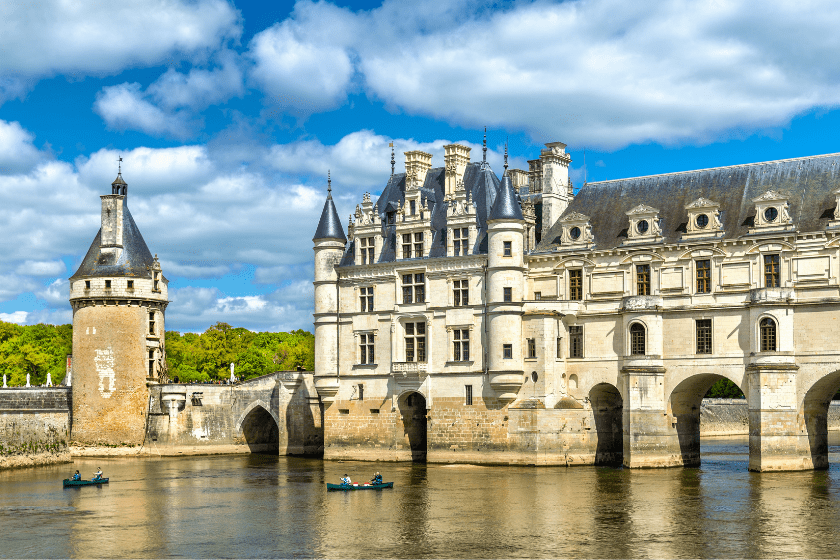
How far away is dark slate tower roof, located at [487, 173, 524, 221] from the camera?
5872cm

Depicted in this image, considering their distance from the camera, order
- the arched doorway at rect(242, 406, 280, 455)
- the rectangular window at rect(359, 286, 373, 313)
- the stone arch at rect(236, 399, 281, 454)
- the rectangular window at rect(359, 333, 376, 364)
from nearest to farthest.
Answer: the rectangular window at rect(359, 333, 376, 364)
the rectangular window at rect(359, 286, 373, 313)
the stone arch at rect(236, 399, 281, 454)
the arched doorway at rect(242, 406, 280, 455)

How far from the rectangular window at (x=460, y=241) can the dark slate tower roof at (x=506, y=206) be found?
253cm

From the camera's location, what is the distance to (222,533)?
3666 cm

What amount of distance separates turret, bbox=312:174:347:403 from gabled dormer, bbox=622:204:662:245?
58.8 ft

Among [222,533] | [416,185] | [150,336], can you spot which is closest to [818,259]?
[416,185]

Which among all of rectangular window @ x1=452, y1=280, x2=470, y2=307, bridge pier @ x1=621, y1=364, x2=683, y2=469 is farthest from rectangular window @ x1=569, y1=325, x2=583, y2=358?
rectangular window @ x1=452, y1=280, x2=470, y2=307

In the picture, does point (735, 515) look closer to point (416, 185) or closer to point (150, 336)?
point (416, 185)

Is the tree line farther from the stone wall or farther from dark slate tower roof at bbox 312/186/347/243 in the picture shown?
dark slate tower roof at bbox 312/186/347/243

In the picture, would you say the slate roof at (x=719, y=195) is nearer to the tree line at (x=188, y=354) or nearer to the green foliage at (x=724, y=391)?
the tree line at (x=188, y=354)

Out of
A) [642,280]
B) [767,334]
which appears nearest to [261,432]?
[642,280]

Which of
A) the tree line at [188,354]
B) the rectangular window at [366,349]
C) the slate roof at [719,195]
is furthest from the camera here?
the tree line at [188,354]

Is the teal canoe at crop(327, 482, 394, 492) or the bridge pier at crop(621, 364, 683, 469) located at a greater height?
the bridge pier at crop(621, 364, 683, 469)

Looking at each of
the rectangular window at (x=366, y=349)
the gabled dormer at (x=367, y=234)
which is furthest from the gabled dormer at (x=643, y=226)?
the rectangular window at (x=366, y=349)

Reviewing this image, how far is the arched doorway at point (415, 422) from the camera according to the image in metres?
62.9
